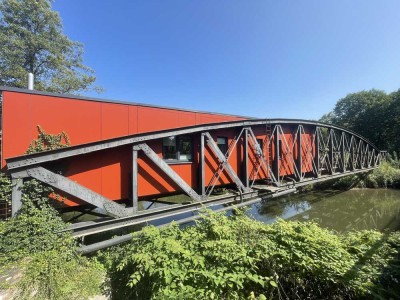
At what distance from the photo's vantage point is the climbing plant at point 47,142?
6500 millimetres

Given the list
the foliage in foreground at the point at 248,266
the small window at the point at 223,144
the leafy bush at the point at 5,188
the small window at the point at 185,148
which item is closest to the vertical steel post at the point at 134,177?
the small window at the point at 185,148

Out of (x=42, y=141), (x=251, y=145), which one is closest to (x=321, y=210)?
(x=251, y=145)

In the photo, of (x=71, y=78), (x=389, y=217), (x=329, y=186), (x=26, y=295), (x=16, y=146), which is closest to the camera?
(x=26, y=295)

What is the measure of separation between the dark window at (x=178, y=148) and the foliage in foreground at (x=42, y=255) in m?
4.32

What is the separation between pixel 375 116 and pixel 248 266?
51.6 m

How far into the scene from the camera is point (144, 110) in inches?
348

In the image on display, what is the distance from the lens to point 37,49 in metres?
21.5

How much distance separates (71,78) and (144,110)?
1943cm

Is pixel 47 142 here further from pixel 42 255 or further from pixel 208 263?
pixel 208 263

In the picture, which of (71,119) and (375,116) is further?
(375,116)

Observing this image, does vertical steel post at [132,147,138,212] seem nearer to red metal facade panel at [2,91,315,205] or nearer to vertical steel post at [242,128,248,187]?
red metal facade panel at [2,91,315,205]

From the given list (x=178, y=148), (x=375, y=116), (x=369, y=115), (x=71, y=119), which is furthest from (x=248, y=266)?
(x=369, y=115)

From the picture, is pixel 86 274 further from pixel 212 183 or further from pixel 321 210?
pixel 321 210

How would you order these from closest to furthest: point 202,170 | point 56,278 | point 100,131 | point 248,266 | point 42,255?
point 248,266 → point 56,278 → point 42,255 → point 100,131 → point 202,170
